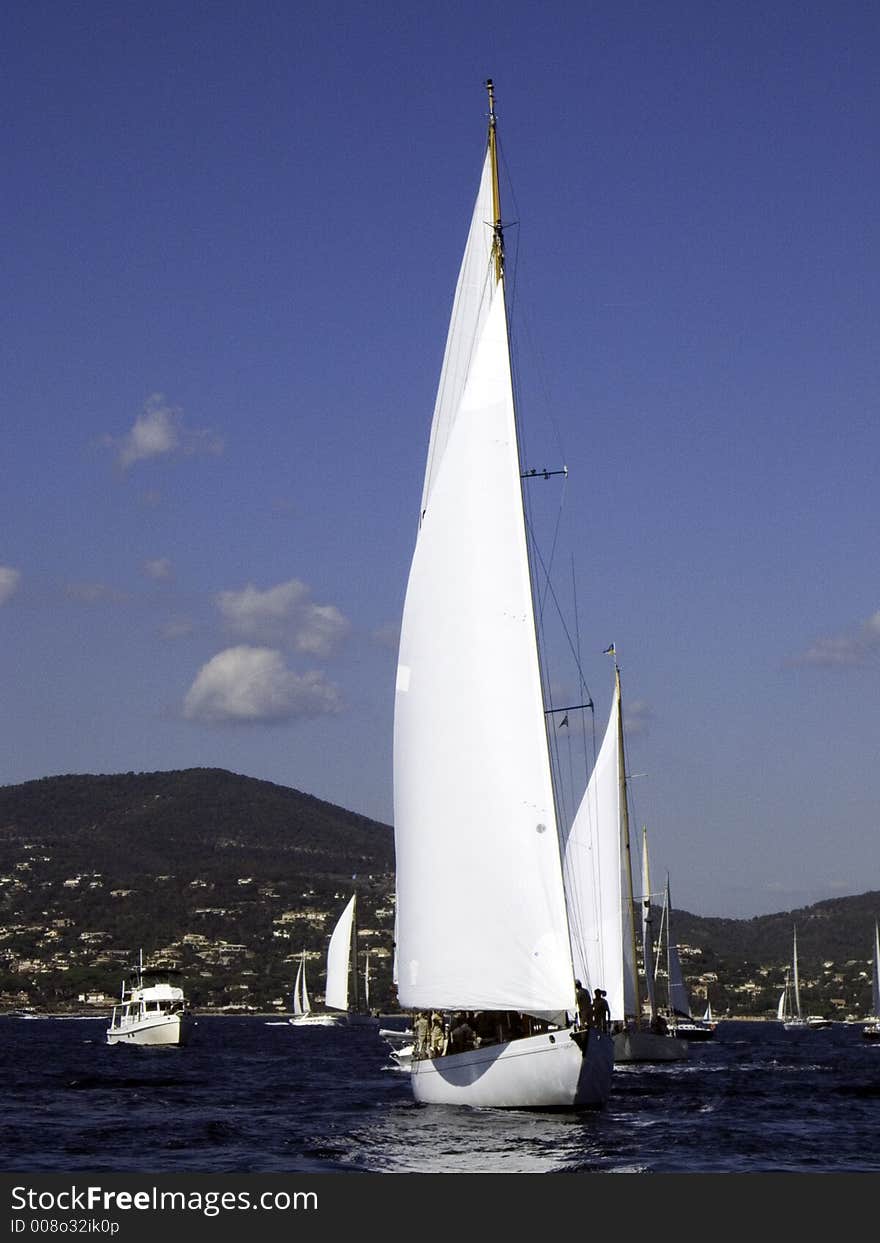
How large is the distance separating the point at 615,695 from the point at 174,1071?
22.5 meters

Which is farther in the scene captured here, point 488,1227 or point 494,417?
point 494,417

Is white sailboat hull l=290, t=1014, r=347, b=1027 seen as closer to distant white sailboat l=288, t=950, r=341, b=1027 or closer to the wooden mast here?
distant white sailboat l=288, t=950, r=341, b=1027

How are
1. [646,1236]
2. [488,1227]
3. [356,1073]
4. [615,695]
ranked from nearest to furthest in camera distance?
[646,1236], [488,1227], [356,1073], [615,695]

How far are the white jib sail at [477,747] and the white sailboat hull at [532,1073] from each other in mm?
783

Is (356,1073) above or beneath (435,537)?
beneath

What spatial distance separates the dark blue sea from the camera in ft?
88.9

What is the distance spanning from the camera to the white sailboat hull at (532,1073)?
31078mm

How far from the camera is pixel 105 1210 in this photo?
18.3 meters

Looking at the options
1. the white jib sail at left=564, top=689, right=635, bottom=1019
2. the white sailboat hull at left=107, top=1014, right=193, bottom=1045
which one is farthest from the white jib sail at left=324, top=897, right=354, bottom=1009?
the white jib sail at left=564, top=689, right=635, bottom=1019

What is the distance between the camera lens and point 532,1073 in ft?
102

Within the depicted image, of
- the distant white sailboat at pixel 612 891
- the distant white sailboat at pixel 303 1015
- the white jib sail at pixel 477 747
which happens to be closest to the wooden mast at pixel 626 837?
the distant white sailboat at pixel 612 891

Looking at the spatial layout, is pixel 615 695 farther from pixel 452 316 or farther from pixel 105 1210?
pixel 105 1210

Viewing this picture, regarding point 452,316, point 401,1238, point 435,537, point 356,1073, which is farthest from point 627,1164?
point 356,1073

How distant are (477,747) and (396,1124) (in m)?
7.57
